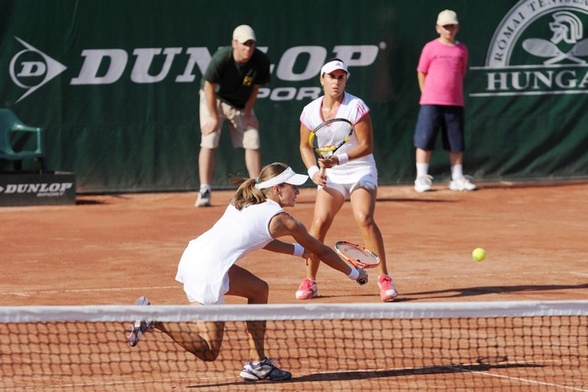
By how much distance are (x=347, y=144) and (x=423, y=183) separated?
663 cm

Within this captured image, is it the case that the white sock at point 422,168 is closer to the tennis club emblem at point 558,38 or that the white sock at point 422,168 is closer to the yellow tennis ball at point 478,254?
the tennis club emblem at point 558,38

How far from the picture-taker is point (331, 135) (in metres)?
9.20

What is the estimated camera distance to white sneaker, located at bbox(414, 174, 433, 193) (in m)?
15.8

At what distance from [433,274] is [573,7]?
7.07m

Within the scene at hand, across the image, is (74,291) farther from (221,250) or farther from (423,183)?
(423,183)

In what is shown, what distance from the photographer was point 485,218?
13.8 metres

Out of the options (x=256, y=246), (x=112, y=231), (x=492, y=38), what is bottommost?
(x=112, y=231)

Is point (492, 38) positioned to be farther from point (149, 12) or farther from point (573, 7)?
point (149, 12)

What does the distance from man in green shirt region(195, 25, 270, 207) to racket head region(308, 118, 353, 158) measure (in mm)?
4872

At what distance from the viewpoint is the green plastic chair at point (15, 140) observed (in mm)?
14859

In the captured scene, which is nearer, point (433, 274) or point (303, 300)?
point (303, 300)

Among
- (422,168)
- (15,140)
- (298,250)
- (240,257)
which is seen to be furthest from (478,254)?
(15,140)

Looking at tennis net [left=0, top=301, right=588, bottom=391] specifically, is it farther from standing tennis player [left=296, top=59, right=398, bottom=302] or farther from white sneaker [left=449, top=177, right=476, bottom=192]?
white sneaker [left=449, top=177, right=476, bottom=192]

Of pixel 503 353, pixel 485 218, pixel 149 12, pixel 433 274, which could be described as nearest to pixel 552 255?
pixel 433 274
